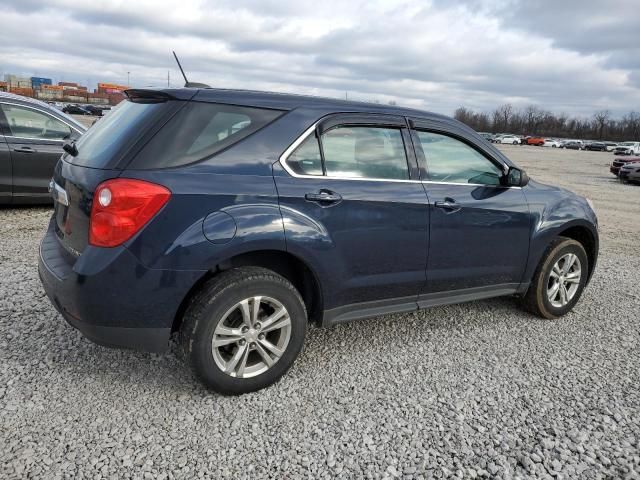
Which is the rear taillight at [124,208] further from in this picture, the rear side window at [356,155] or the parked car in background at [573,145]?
the parked car in background at [573,145]

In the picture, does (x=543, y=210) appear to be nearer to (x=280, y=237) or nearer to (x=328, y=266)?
(x=328, y=266)

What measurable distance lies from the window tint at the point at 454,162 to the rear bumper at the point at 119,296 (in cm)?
186

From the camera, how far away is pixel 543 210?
4.20 m

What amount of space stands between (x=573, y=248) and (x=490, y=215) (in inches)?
45.5

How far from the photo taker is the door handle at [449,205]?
11.7 feet

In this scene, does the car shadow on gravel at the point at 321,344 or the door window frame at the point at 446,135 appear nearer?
the car shadow on gravel at the point at 321,344

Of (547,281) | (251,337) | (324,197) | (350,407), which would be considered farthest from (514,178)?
(251,337)

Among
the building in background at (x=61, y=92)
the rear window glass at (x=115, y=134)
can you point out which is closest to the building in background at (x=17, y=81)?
the building in background at (x=61, y=92)

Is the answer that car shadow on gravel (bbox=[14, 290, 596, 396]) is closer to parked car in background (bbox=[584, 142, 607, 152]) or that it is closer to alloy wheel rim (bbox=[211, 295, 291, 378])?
alloy wheel rim (bbox=[211, 295, 291, 378])

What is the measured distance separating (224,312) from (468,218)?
1.89 meters

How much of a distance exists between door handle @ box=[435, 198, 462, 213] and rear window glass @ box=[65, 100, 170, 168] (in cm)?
187

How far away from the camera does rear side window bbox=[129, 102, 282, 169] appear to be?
Answer: 2.72m

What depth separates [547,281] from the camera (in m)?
4.38

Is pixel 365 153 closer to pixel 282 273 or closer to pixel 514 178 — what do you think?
pixel 282 273
